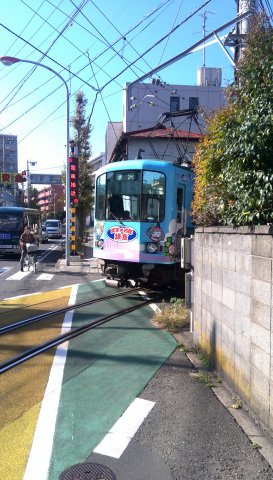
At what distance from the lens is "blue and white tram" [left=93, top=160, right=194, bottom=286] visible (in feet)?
32.9

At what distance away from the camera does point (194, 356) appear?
611cm

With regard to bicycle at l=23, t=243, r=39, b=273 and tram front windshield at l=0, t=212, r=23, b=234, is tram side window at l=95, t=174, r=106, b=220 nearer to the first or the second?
bicycle at l=23, t=243, r=39, b=273

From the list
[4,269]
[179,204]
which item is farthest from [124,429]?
[4,269]

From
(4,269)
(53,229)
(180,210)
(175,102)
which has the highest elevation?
(175,102)

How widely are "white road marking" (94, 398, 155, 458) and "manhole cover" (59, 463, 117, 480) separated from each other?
0.19 meters

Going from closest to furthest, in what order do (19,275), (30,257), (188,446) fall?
(188,446) < (19,275) < (30,257)

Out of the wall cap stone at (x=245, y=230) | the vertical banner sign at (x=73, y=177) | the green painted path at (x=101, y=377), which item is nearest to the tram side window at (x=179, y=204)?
the green painted path at (x=101, y=377)

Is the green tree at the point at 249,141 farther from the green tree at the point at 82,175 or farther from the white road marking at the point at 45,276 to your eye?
the green tree at the point at 82,175

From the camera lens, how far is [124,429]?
3879 mm

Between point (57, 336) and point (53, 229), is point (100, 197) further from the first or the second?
point (53, 229)

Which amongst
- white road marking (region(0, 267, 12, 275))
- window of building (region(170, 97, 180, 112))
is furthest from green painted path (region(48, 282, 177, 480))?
window of building (region(170, 97, 180, 112))

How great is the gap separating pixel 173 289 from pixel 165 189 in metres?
3.19

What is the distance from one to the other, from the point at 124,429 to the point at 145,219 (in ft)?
21.4

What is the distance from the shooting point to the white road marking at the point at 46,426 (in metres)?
3.24
